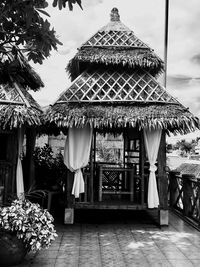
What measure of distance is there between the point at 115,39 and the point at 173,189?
3712 mm

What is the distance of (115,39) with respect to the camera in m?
6.75

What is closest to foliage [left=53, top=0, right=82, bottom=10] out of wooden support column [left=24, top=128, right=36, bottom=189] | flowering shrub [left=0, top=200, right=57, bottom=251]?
flowering shrub [left=0, top=200, right=57, bottom=251]

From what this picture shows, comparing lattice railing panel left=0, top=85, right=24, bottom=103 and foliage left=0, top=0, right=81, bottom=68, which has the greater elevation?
lattice railing panel left=0, top=85, right=24, bottom=103

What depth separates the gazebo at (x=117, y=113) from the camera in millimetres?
5578

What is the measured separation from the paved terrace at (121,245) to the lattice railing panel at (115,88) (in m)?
2.31

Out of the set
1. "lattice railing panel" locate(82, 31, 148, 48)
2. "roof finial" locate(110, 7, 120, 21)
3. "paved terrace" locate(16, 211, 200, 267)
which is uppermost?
"roof finial" locate(110, 7, 120, 21)

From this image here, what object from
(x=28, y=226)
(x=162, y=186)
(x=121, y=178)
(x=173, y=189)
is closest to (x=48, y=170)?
(x=121, y=178)

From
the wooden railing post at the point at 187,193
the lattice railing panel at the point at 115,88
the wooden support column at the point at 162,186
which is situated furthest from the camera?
the wooden railing post at the point at 187,193

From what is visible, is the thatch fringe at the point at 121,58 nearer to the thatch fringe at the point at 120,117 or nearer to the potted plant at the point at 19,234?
the thatch fringe at the point at 120,117

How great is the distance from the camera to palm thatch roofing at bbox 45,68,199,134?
18.1 feet

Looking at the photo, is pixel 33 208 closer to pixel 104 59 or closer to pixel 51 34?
pixel 51 34

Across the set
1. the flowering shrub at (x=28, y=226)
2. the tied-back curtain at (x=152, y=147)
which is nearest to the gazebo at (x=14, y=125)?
the flowering shrub at (x=28, y=226)

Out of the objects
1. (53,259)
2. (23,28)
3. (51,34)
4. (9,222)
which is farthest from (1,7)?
(53,259)

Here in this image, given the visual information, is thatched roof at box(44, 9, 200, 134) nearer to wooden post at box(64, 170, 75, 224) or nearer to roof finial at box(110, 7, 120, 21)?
roof finial at box(110, 7, 120, 21)
